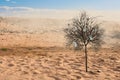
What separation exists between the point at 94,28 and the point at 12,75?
Answer: 5.34 meters

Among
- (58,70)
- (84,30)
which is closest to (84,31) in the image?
(84,30)

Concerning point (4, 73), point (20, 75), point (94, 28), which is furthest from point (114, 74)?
point (4, 73)

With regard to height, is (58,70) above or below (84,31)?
below

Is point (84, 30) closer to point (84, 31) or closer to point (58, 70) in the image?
point (84, 31)

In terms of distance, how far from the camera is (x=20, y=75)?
12570mm

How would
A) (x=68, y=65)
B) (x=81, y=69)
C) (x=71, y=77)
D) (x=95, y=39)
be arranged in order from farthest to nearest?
1. (x=68, y=65)
2. (x=81, y=69)
3. (x=95, y=39)
4. (x=71, y=77)

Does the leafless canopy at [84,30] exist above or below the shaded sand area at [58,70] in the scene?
above

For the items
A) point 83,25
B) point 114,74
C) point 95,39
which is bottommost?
point 114,74

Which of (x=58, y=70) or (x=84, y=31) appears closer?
(x=84, y=31)

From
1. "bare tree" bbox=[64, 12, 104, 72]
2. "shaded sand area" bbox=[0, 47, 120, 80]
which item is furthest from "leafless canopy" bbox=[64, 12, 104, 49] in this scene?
"shaded sand area" bbox=[0, 47, 120, 80]

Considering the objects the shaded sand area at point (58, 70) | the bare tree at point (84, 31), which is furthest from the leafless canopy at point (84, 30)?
the shaded sand area at point (58, 70)

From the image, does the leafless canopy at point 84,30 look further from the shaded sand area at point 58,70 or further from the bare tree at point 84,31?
the shaded sand area at point 58,70

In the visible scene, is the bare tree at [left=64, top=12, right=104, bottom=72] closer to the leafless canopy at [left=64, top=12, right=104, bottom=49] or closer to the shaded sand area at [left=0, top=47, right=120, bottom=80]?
the leafless canopy at [left=64, top=12, right=104, bottom=49]

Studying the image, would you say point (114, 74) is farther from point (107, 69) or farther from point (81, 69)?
point (81, 69)
